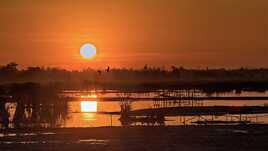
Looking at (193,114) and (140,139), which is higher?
(193,114)

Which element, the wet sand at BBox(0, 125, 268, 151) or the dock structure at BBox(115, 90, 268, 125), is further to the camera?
the dock structure at BBox(115, 90, 268, 125)

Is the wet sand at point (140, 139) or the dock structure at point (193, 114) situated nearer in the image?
the wet sand at point (140, 139)

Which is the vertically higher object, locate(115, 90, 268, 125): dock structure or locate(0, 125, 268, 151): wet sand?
locate(115, 90, 268, 125): dock structure

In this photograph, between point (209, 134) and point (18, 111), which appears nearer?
point (209, 134)

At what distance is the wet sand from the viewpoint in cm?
2595

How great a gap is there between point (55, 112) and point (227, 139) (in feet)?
51.6

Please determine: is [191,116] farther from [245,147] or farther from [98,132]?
[245,147]

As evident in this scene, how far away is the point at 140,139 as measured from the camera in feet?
94.2

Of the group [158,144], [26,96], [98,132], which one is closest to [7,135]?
[98,132]

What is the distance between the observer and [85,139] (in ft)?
95.8

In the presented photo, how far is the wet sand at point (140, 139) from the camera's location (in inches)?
1022

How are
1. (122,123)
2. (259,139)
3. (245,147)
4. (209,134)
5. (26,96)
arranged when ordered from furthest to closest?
(26,96) < (122,123) < (209,134) < (259,139) < (245,147)

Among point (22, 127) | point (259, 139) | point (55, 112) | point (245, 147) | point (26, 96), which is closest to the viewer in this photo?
point (245, 147)

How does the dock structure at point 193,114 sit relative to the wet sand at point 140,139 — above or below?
above
